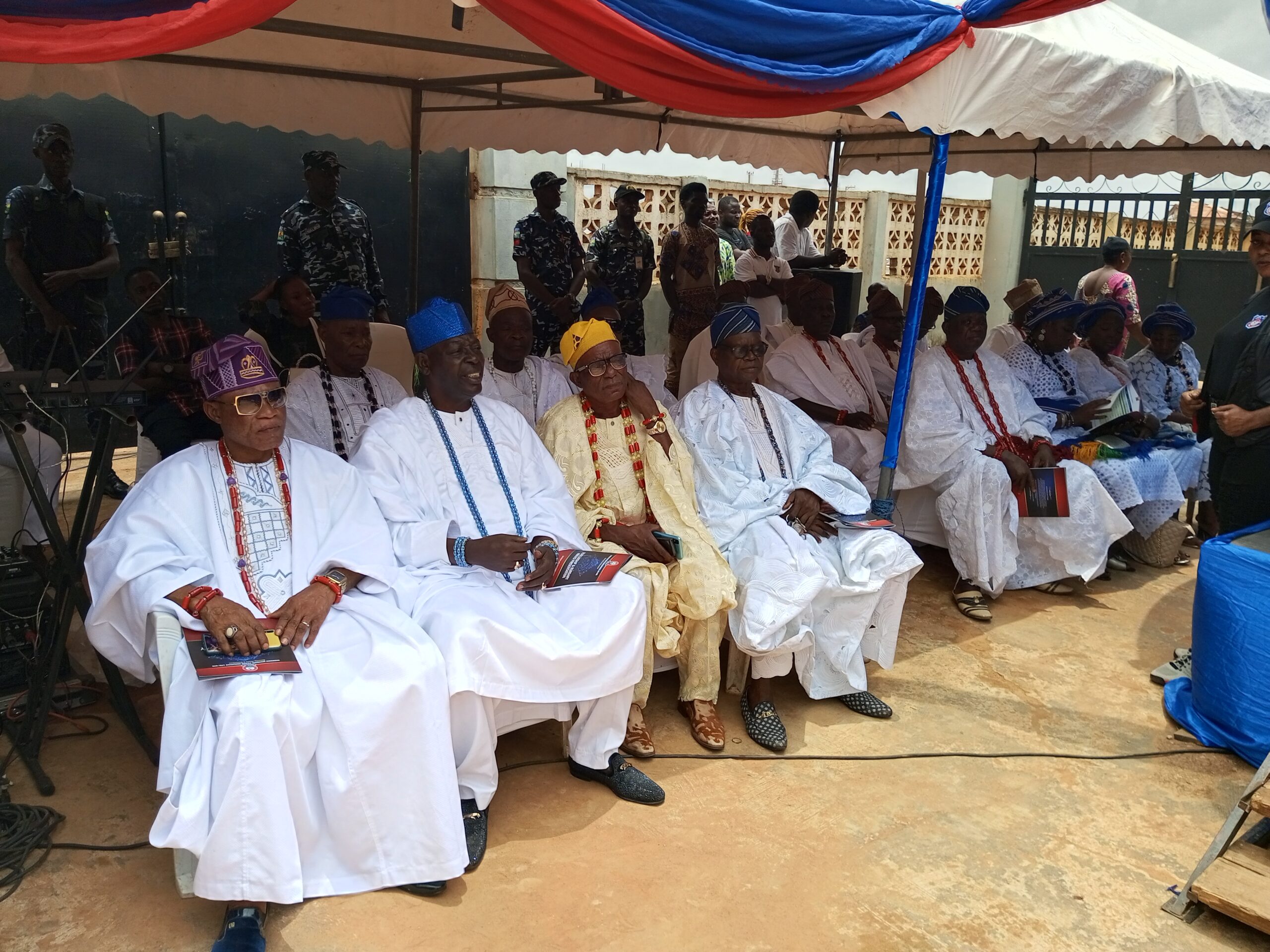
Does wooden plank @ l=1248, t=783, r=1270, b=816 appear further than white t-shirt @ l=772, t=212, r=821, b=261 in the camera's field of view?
No

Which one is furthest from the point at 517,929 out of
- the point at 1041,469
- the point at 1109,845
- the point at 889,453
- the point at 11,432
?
the point at 1041,469

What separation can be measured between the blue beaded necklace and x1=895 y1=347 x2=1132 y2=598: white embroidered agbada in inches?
110

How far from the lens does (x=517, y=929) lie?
280 cm

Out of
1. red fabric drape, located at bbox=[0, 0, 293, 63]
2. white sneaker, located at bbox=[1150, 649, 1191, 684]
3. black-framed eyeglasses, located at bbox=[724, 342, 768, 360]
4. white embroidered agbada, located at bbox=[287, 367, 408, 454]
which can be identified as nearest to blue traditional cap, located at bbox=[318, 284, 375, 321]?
white embroidered agbada, located at bbox=[287, 367, 408, 454]

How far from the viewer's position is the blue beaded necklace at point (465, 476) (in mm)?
3758

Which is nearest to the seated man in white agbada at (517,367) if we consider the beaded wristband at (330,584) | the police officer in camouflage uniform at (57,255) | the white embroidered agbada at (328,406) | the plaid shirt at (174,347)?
the white embroidered agbada at (328,406)

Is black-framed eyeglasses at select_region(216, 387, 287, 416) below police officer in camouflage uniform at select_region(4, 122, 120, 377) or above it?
below

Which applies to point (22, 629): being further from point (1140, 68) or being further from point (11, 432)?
point (1140, 68)

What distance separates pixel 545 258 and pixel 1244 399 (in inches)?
191

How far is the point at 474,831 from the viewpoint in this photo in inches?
125

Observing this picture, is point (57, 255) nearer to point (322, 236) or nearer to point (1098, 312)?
point (322, 236)

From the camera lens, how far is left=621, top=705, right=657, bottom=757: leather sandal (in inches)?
148

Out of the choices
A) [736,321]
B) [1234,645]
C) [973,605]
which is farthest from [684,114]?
[1234,645]

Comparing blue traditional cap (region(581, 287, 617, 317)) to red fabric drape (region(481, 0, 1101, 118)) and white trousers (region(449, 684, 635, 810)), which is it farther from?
white trousers (region(449, 684, 635, 810))
